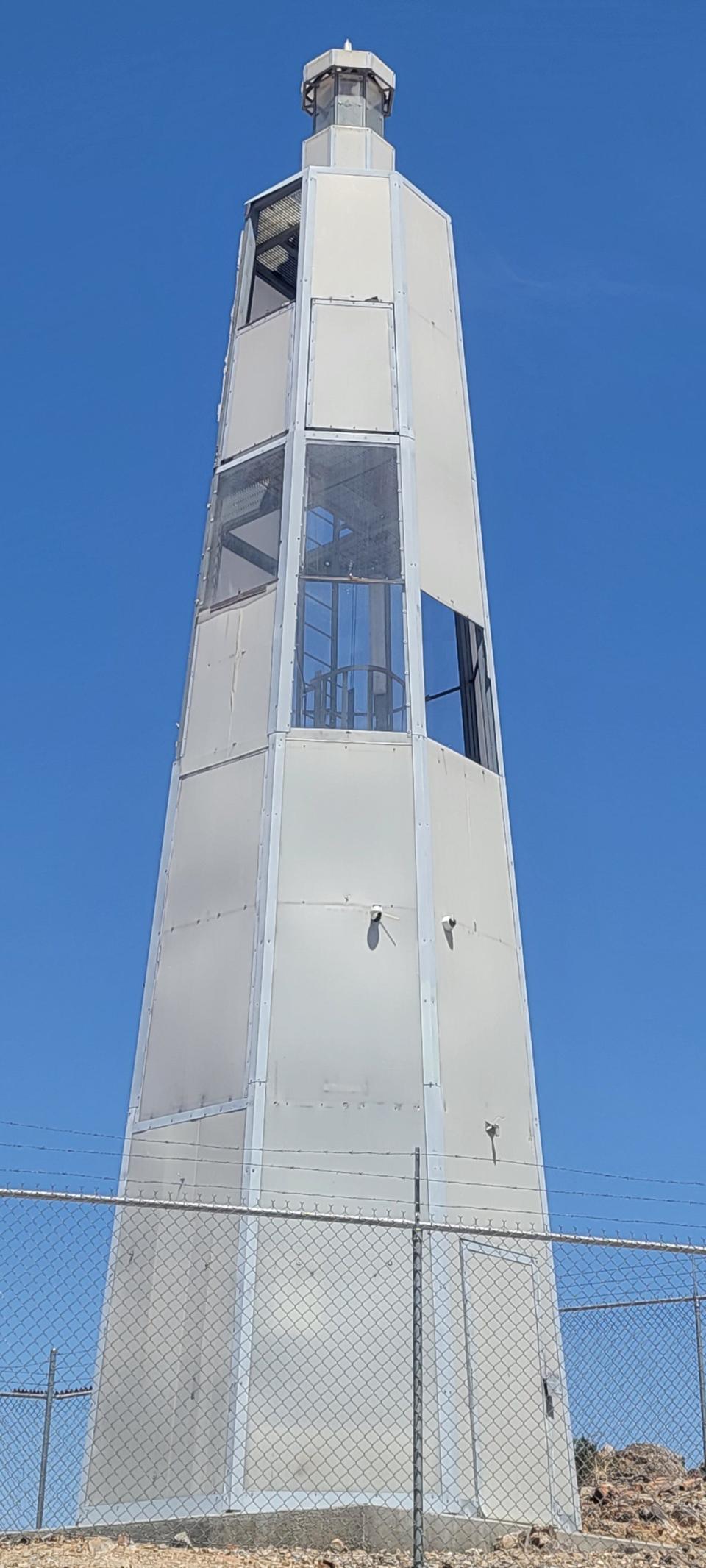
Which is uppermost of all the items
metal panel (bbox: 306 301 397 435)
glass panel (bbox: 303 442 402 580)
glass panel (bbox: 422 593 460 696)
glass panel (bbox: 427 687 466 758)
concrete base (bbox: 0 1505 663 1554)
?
metal panel (bbox: 306 301 397 435)

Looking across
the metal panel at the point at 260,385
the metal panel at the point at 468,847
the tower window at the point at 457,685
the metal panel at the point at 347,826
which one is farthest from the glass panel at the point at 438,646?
the metal panel at the point at 260,385

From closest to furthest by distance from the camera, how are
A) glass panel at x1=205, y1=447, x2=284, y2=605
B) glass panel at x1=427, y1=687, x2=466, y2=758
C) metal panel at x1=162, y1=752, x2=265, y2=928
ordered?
metal panel at x1=162, y1=752, x2=265, y2=928 < glass panel at x1=427, y1=687, x2=466, y2=758 < glass panel at x1=205, y1=447, x2=284, y2=605

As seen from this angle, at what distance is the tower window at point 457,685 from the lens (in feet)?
41.9

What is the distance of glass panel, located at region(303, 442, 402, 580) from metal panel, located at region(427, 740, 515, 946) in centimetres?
183

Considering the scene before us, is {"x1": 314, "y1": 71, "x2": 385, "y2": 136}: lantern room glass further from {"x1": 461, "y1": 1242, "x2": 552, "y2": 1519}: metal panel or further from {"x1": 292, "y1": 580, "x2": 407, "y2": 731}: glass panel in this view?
{"x1": 461, "y1": 1242, "x2": 552, "y2": 1519}: metal panel

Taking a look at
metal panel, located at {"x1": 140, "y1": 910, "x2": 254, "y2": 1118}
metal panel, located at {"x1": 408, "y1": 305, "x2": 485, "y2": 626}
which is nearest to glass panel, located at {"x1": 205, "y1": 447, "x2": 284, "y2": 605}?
metal panel, located at {"x1": 408, "y1": 305, "x2": 485, "y2": 626}

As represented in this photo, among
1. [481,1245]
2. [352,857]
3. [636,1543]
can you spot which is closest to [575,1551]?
[636,1543]

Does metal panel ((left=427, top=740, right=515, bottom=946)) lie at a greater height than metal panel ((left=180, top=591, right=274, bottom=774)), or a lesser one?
lesser

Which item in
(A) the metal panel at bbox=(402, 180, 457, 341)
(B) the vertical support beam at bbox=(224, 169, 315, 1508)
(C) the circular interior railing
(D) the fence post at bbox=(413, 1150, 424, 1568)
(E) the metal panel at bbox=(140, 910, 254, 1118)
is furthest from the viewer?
(A) the metal panel at bbox=(402, 180, 457, 341)

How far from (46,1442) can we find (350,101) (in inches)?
524

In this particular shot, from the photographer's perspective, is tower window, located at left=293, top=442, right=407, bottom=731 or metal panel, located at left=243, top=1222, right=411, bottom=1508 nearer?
metal panel, located at left=243, top=1222, right=411, bottom=1508

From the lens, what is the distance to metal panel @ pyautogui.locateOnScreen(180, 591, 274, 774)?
40.9ft

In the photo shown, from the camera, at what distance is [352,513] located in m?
13.4

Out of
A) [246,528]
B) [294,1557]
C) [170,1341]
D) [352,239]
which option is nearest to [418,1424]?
[294,1557]
